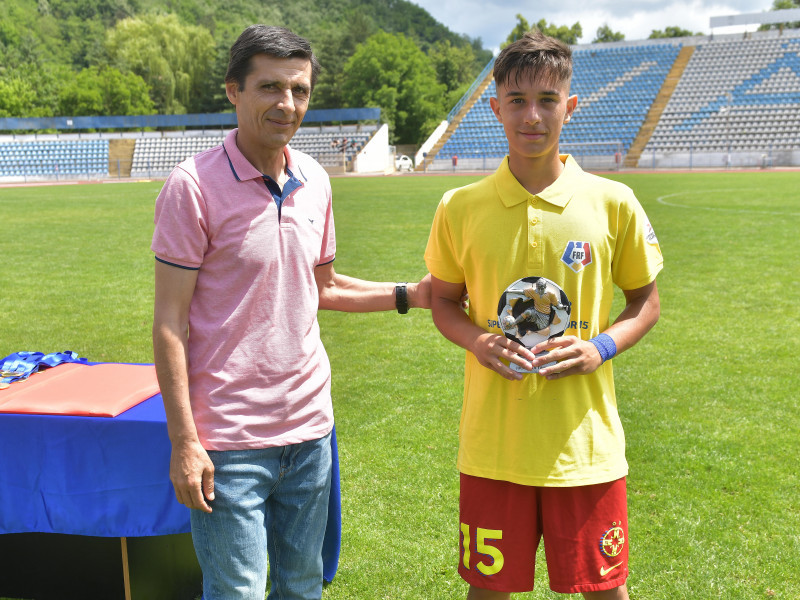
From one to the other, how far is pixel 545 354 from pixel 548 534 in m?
0.55

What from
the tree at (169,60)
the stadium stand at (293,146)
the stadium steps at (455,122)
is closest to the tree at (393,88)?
the stadium stand at (293,146)

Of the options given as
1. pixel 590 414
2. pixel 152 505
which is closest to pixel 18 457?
pixel 152 505

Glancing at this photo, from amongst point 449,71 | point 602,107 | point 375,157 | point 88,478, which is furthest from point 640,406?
point 449,71

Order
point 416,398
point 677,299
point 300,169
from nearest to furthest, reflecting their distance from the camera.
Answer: point 300,169
point 416,398
point 677,299

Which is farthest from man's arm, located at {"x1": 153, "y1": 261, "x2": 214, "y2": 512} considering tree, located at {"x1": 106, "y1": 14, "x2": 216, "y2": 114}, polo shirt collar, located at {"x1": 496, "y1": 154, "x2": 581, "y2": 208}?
tree, located at {"x1": 106, "y1": 14, "x2": 216, "y2": 114}

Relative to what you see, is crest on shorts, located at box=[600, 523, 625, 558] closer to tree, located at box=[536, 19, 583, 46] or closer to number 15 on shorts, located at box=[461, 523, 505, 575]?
number 15 on shorts, located at box=[461, 523, 505, 575]

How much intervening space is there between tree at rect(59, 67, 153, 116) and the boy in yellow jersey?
70.9 meters

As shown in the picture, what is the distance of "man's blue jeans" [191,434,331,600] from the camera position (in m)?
1.99

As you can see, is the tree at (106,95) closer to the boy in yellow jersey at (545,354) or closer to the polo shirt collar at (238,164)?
the polo shirt collar at (238,164)

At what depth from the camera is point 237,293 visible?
2.01 m

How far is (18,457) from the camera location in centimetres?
269

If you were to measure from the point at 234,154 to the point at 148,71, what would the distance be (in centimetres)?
7736

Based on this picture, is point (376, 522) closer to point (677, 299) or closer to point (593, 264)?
point (593, 264)

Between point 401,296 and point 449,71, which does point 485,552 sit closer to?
point 401,296
